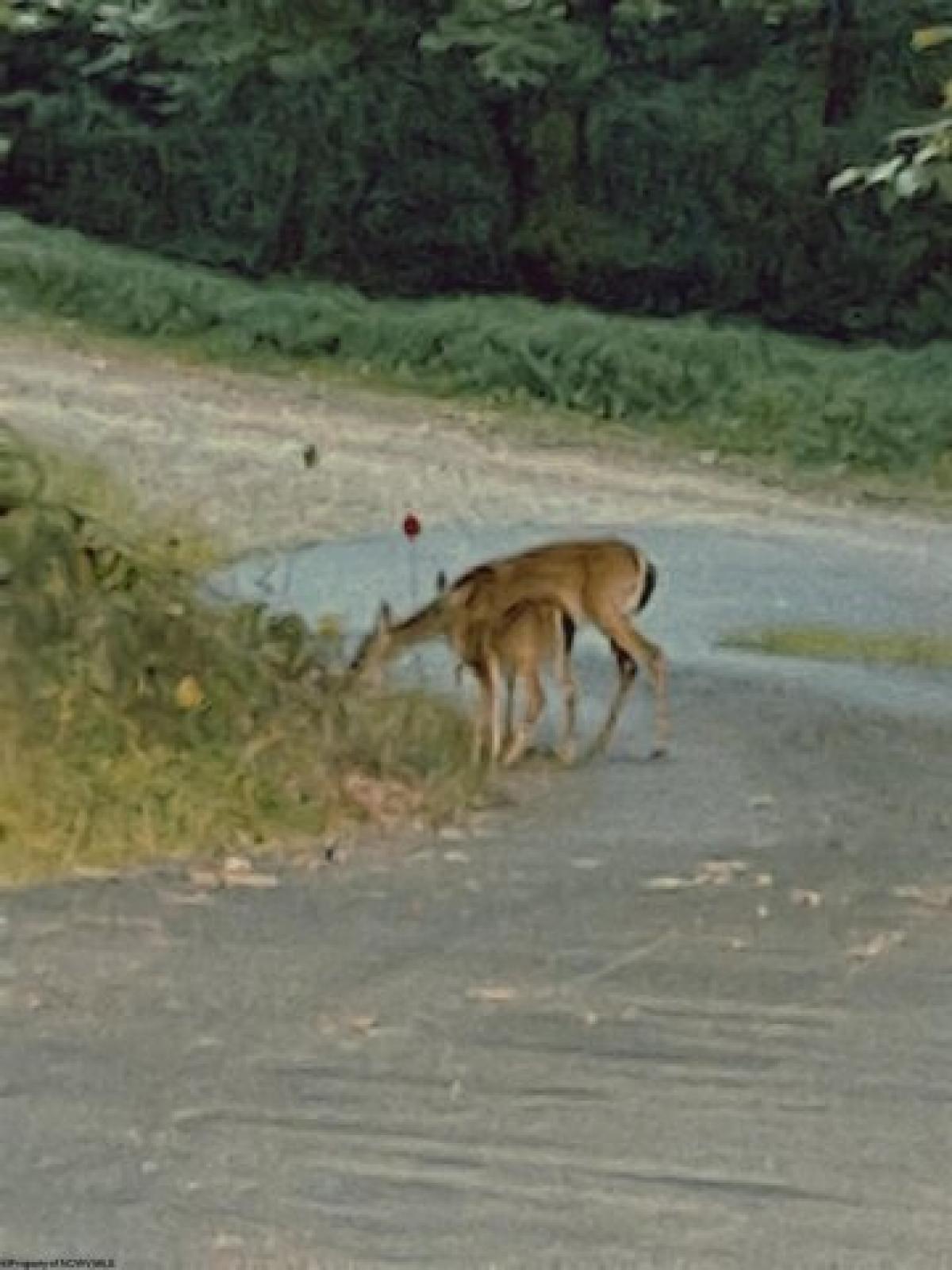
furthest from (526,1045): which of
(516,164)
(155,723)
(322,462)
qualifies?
(516,164)

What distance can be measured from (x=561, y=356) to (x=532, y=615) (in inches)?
697

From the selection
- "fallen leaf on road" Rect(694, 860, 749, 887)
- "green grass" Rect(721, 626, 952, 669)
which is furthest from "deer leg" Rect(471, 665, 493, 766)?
"green grass" Rect(721, 626, 952, 669)

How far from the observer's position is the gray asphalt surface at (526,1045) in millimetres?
5816

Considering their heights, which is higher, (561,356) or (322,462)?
(322,462)

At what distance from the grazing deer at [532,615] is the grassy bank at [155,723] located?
1.23ft

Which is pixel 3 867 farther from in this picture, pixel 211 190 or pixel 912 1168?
pixel 211 190

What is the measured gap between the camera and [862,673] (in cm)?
1535

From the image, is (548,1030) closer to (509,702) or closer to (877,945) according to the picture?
(877,945)

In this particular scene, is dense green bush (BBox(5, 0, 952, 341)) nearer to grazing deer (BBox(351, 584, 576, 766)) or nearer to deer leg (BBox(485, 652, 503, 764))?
grazing deer (BBox(351, 584, 576, 766))

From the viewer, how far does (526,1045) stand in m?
7.30

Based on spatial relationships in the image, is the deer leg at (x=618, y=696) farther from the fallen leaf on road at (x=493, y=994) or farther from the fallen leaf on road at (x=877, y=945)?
the fallen leaf on road at (x=493, y=994)

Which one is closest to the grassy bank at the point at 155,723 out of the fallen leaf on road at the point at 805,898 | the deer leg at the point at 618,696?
the deer leg at the point at 618,696

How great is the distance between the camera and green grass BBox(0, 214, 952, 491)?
90.9ft

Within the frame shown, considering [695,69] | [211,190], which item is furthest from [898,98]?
[211,190]
